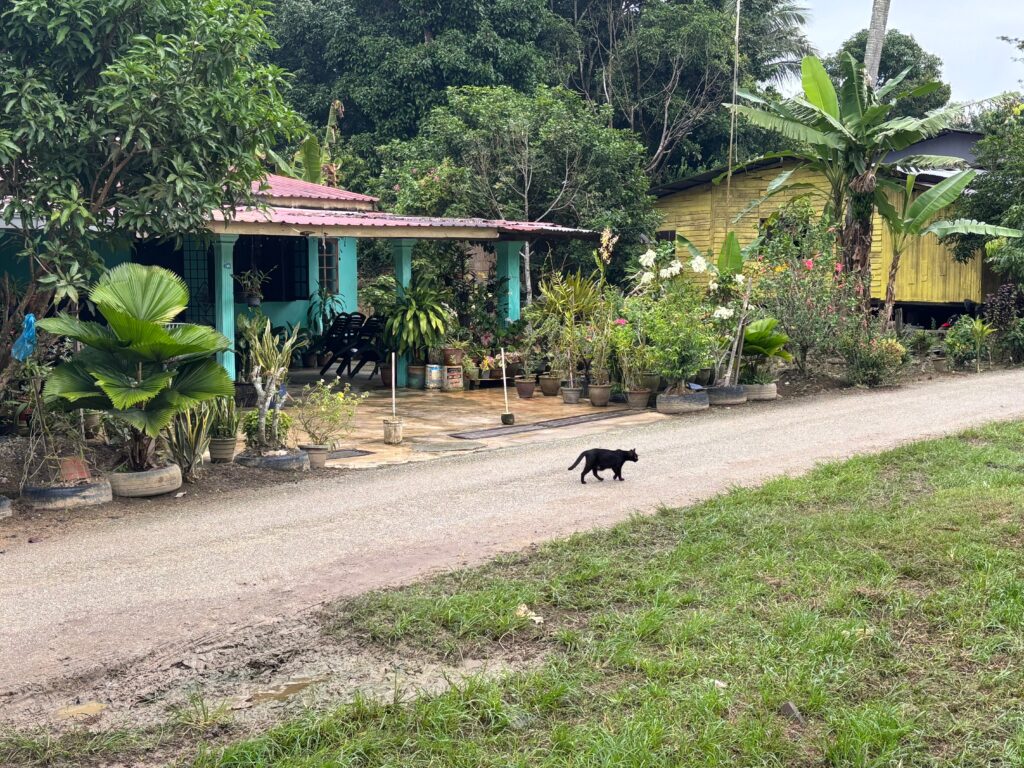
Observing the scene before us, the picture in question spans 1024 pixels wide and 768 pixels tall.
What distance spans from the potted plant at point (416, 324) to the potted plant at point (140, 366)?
7.07m

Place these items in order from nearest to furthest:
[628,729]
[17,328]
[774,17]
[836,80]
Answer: [628,729] → [17,328] → [774,17] → [836,80]

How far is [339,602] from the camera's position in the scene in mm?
5535

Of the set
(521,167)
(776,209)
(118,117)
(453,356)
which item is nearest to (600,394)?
(453,356)

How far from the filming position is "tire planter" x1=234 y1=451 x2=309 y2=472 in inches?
371

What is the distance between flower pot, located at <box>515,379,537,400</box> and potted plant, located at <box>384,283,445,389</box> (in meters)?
1.59

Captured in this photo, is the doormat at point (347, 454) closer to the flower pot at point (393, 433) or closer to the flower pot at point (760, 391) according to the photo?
the flower pot at point (393, 433)

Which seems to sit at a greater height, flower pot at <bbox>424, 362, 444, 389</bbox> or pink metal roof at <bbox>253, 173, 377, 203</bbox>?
pink metal roof at <bbox>253, 173, 377, 203</bbox>

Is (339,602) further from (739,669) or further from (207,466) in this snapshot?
(207,466)

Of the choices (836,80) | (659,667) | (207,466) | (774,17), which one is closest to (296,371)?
(207,466)

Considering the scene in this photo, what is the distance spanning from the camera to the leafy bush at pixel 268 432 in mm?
9578

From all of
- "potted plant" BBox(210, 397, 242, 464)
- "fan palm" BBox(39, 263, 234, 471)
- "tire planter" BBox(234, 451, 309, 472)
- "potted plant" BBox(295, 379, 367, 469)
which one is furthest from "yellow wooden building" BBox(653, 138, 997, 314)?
"fan palm" BBox(39, 263, 234, 471)

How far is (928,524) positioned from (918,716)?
287cm

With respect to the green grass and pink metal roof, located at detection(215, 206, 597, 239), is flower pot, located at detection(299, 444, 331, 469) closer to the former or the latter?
pink metal roof, located at detection(215, 206, 597, 239)

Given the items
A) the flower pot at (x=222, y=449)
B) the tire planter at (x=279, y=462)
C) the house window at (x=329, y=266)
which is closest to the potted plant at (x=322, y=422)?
the tire planter at (x=279, y=462)
